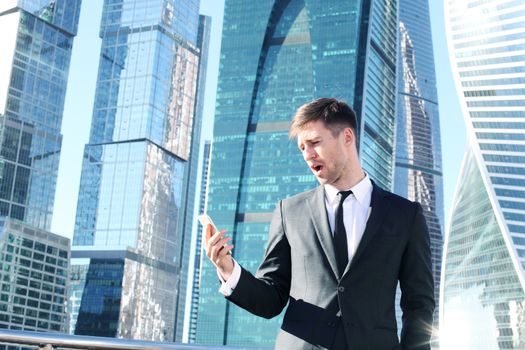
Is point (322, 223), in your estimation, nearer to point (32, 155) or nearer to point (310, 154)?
point (310, 154)

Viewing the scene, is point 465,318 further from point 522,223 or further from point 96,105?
point 96,105

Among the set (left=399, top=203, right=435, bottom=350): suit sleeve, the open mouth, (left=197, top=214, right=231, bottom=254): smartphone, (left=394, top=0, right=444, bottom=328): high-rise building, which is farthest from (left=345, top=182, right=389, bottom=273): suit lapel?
(left=394, top=0, right=444, bottom=328): high-rise building

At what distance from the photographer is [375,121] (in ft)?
302

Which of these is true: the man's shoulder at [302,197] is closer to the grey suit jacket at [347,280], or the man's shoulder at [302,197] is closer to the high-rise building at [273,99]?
the grey suit jacket at [347,280]

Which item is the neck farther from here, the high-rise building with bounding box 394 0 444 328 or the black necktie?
the high-rise building with bounding box 394 0 444 328

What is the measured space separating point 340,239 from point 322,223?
10 cm

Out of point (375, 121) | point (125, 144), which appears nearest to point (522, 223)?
point (375, 121)

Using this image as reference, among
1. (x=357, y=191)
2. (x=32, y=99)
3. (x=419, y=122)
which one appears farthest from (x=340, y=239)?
(x=419, y=122)

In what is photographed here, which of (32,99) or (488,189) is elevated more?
(32,99)

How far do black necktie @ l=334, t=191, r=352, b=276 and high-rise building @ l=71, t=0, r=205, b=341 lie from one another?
11326 cm

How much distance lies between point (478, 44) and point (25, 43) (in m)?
67.7

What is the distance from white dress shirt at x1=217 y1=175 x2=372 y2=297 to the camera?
267 cm

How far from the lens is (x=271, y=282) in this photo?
2828 millimetres

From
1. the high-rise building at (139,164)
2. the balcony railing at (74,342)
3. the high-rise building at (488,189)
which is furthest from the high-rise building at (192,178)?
the balcony railing at (74,342)
